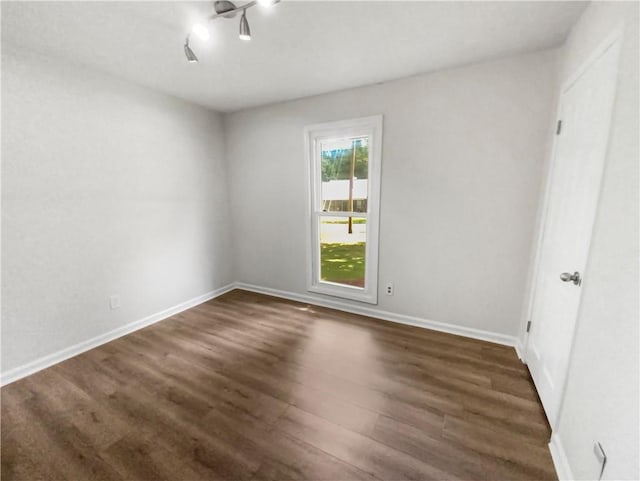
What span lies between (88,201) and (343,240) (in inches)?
120

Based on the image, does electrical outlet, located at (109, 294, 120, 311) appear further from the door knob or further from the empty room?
the door knob

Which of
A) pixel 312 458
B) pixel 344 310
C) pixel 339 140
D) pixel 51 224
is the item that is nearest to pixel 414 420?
pixel 312 458

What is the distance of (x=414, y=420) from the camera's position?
1.57 m

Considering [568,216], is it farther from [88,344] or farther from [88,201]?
[88,344]

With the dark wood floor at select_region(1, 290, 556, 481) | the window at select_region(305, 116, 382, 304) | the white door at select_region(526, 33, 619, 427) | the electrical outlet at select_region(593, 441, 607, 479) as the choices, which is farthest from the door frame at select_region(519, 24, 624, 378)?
the window at select_region(305, 116, 382, 304)

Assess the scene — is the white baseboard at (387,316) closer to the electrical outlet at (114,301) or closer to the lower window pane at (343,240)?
the lower window pane at (343,240)

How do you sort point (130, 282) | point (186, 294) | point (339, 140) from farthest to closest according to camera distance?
point (186, 294)
point (339, 140)
point (130, 282)

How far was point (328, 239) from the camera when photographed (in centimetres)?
334

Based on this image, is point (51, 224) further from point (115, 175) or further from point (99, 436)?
point (99, 436)

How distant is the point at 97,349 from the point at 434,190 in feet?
11.3

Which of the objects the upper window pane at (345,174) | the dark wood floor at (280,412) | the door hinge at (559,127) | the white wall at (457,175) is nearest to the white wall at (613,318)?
the dark wood floor at (280,412)

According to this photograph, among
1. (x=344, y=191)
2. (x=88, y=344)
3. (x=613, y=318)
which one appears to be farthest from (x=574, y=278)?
(x=88, y=344)

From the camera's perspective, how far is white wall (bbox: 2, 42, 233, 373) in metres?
1.88

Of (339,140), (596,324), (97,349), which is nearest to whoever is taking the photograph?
(596,324)
